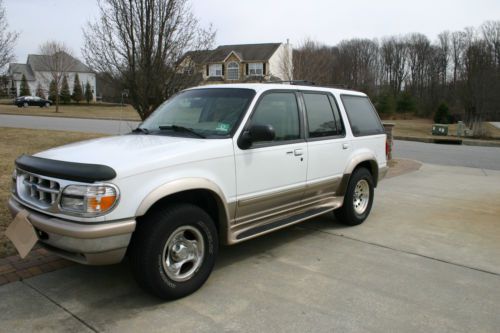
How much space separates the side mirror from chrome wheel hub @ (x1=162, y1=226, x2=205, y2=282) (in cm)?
96

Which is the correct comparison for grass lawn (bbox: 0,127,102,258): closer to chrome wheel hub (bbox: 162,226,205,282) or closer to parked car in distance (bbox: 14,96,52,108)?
chrome wheel hub (bbox: 162,226,205,282)

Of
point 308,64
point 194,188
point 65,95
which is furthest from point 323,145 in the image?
point 65,95

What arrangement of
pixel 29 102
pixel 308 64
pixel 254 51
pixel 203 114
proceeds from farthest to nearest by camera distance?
pixel 254 51 < pixel 29 102 < pixel 308 64 < pixel 203 114

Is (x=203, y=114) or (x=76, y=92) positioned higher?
(x=76, y=92)

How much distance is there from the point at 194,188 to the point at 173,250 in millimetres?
552

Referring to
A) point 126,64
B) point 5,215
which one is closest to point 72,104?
point 126,64

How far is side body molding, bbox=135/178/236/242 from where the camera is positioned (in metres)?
3.41

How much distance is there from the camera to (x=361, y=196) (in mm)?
6316

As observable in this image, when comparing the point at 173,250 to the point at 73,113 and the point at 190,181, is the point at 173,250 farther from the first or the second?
the point at 73,113

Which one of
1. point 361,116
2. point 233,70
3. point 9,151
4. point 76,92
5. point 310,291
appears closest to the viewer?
point 310,291

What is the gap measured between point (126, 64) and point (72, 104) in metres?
56.3

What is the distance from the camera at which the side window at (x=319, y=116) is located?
519 centimetres

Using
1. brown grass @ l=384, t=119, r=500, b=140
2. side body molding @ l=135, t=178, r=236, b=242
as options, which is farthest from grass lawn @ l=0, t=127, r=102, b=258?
brown grass @ l=384, t=119, r=500, b=140

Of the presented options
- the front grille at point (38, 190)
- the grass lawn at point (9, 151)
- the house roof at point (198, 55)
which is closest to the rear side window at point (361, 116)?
the front grille at point (38, 190)
